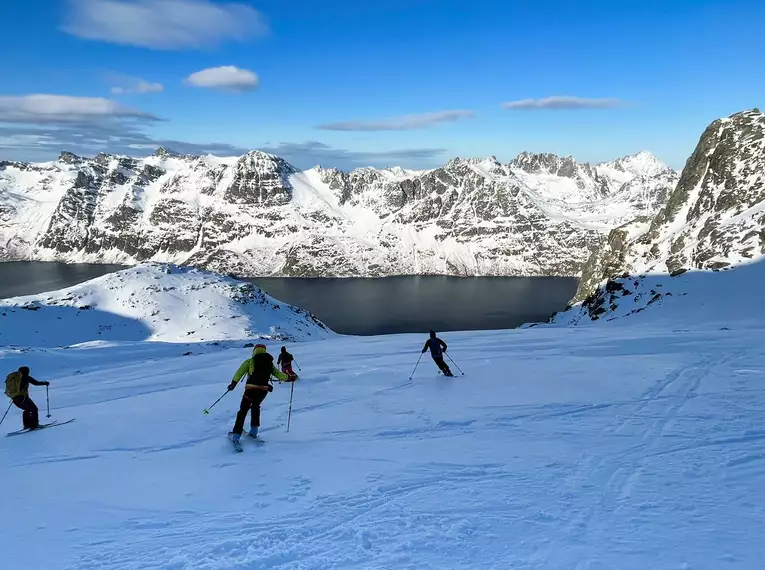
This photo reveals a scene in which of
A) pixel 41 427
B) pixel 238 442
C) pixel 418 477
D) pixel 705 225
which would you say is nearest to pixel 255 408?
pixel 238 442

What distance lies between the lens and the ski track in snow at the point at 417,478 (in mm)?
7184

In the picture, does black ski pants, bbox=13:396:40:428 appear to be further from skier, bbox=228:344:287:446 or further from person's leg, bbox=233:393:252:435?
person's leg, bbox=233:393:252:435

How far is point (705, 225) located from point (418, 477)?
7549 centimetres

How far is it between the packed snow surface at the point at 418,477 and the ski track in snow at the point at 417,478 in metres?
0.04

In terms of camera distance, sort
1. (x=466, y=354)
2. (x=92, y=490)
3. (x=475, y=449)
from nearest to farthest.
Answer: (x=92, y=490) < (x=475, y=449) < (x=466, y=354)

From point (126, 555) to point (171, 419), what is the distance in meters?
7.86

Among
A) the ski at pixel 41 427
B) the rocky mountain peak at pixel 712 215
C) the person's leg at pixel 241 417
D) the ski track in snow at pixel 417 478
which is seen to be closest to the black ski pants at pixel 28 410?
the ski at pixel 41 427

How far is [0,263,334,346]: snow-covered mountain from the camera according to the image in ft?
232

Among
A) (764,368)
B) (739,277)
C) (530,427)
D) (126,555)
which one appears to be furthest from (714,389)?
(739,277)

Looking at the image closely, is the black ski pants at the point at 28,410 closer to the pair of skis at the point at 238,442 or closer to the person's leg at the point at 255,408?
the pair of skis at the point at 238,442

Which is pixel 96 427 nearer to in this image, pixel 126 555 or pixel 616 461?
pixel 126 555

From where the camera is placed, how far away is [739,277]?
164 feet

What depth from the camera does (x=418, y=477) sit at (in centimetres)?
976

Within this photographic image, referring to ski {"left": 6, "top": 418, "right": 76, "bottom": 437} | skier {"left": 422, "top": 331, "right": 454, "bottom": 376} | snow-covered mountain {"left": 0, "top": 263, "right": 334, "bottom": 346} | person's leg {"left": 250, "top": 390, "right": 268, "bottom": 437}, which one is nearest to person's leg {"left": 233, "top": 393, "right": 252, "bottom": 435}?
person's leg {"left": 250, "top": 390, "right": 268, "bottom": 437}
